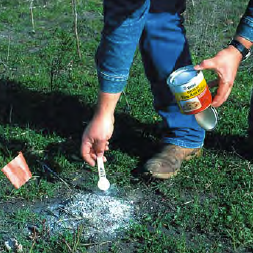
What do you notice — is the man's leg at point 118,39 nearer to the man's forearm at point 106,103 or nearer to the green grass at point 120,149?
the man's forearm at point 106,103

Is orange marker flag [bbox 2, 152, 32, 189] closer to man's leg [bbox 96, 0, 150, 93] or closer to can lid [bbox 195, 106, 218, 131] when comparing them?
man's leg [bbox 96, 0, 150, 93]

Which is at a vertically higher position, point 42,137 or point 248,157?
point 248,157

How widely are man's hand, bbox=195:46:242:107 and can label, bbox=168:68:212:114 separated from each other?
74mm

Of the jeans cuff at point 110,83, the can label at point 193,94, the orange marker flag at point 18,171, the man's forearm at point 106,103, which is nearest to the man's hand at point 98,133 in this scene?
the man's forearm at point 106,103

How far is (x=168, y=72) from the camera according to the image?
12.3 ft

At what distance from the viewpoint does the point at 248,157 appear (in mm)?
3977

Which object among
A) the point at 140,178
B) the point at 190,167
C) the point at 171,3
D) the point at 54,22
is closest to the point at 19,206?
the point at 140,178

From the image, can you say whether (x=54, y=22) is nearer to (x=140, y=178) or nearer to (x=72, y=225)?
(x=140, y=178)

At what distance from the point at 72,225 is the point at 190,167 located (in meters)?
0.97

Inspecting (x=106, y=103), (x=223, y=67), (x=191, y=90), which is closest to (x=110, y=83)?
(x=106, y=103)

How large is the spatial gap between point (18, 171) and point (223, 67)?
4.70 ft

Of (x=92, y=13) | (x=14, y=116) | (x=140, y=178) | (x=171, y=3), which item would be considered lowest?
(x=92, y=13)

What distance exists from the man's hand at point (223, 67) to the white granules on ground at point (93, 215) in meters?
0.96

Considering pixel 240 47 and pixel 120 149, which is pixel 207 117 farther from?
pixel 120 149
